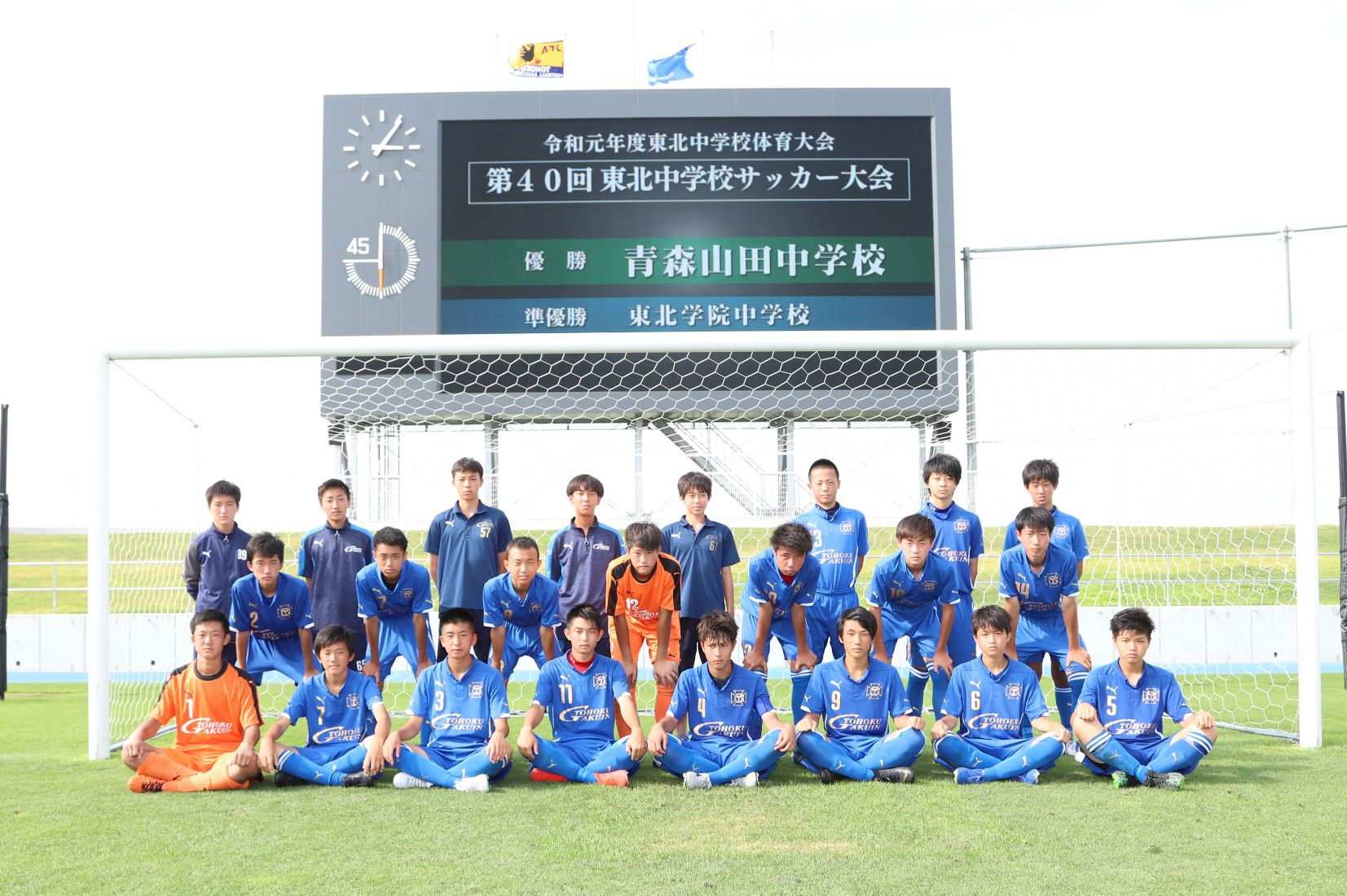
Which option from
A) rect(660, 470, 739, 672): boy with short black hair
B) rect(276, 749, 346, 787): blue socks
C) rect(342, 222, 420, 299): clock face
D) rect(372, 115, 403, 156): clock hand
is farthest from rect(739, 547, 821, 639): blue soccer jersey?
rect(372, 115, 403, 156): clock hand

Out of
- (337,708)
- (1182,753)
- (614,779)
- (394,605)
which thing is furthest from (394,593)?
(1182,753)

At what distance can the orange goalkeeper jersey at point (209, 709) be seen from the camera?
14.0ft

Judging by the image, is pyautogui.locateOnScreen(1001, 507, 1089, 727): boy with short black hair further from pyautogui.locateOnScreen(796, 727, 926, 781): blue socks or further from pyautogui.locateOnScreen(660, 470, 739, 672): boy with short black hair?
pyautogui.locateOnScreen(660, 470, 739, 672): boy with short black hair

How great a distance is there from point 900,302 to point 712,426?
6.98 ft

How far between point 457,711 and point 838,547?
1893 mm

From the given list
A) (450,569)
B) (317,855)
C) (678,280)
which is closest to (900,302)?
(678,280)

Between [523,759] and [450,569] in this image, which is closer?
[523,759]

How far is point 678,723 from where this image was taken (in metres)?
4.30

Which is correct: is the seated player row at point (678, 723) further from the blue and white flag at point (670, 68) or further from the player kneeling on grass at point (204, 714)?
the blue and white flag at point (670, 68)

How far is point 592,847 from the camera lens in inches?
127

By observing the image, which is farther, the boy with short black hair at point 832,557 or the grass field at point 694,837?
the boy with short black hair at point 832,557

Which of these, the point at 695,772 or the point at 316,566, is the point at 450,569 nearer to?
the point at 316,566

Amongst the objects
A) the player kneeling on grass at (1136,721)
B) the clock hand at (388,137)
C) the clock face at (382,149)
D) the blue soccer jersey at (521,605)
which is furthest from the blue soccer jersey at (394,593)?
the clock hand at (388,137)

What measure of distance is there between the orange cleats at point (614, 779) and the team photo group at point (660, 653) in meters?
0.01
